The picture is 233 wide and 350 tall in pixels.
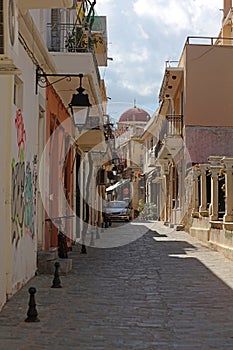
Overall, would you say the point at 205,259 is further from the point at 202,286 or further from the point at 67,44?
the point at 67,44

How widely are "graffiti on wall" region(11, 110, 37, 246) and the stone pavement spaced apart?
3.32 ft

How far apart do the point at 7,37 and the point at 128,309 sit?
169 inches

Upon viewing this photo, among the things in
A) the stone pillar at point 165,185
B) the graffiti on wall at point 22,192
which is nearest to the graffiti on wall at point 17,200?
the graffiti on wall at point 22,192

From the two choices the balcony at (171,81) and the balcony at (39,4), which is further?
the balcony at (171,81)

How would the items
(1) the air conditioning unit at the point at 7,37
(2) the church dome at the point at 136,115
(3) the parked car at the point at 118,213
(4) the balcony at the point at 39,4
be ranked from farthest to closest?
(2) the church dome at the point at 136,115 → (3) the parked car at the point at 118,213 → (4) the balcony at the point at 39,4 → (1) the air conditioning unit at the point at 7,37

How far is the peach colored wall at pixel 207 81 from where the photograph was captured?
99.4 ft

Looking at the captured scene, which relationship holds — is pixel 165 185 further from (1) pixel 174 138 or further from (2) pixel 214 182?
(2) pixel 214 182

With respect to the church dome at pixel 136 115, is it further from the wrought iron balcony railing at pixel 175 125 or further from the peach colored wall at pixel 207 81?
the peach colored wall at pixel 207 81

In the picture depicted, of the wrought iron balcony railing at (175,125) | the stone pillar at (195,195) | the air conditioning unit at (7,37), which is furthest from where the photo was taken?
the wrought iron balcony railing at (175,125)

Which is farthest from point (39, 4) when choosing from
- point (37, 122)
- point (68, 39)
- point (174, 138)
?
Answer: point (174, 138)

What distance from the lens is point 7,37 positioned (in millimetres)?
6965

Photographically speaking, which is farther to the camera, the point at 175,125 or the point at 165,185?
the point at 165,185

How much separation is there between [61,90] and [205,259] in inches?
224

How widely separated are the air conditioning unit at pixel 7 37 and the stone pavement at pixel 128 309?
9.89 ft
